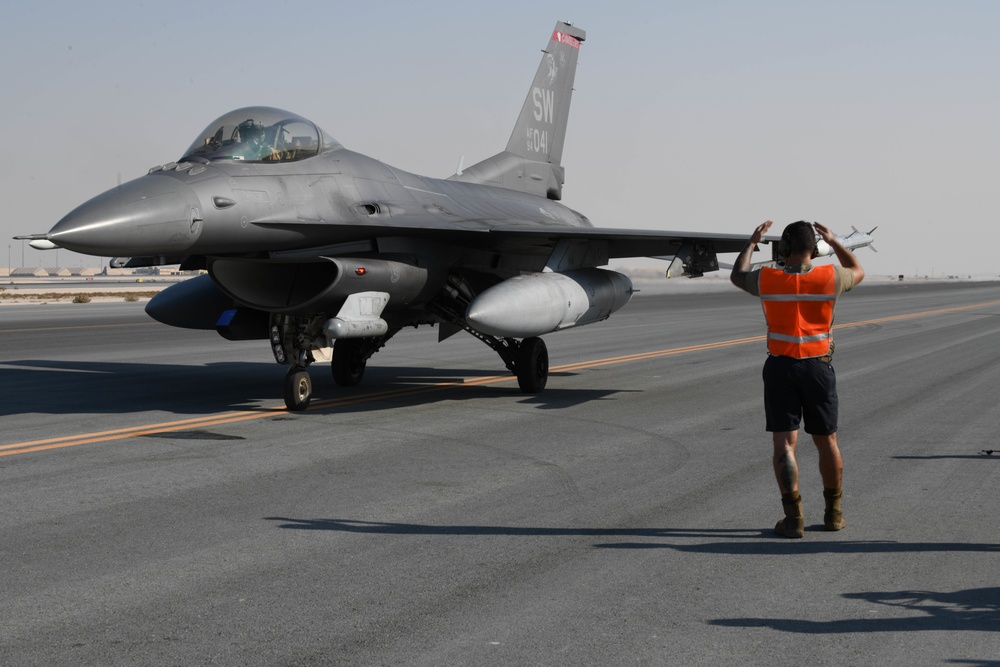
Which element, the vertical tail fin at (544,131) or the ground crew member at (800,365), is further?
the vertical tail fin at (544,131)

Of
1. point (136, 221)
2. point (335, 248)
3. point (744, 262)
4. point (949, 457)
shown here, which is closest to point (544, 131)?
point (335, 248)

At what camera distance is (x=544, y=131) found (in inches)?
→ 819

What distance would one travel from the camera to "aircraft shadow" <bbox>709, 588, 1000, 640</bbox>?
5188 millimetres

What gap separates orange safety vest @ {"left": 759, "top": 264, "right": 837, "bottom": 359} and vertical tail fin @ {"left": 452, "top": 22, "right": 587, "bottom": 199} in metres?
12.5

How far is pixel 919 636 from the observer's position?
507cm

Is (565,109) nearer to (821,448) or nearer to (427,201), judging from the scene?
(427,201)

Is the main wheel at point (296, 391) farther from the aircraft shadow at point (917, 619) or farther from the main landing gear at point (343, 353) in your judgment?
the aircraft shadow at point (917, 619)

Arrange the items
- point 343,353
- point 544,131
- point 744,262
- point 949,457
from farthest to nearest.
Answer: point 544,131 < point 343,353 < point 949,457 < point 744,262

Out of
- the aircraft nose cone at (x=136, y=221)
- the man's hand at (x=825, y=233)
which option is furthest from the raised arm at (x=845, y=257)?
the aircraft nose cone at (x=136, y=221)

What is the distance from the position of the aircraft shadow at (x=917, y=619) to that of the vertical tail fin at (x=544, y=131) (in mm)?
14404

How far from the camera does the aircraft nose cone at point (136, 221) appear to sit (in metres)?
10.4

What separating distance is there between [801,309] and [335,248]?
290 inches

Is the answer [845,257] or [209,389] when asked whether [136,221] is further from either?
[845,257]

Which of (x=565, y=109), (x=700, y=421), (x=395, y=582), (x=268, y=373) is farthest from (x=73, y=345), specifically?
(x=395, y=582)
